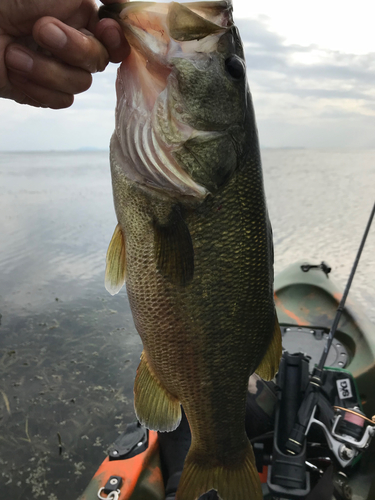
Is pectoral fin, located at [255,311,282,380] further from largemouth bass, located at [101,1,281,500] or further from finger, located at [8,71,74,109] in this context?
finger, located at [8,71,74,109]

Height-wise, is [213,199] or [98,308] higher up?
[213,199]

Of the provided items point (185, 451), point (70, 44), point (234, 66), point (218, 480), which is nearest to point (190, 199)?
point (234, 66)

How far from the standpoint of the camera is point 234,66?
1.46 metres

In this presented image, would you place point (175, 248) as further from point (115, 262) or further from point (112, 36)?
point (112, 36)

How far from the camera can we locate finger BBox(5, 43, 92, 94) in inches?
53.2

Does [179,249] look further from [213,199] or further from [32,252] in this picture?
[32,252]

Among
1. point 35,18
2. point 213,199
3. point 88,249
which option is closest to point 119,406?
point 213,199

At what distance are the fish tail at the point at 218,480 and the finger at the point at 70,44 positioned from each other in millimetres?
1745

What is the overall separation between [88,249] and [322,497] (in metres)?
7.37

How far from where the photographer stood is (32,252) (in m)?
8.34

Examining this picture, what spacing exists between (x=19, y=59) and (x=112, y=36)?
1.14 ft

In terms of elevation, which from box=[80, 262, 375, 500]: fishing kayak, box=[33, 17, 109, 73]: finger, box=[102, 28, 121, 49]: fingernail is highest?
box=[102, 28, 121, 49]: fingernail

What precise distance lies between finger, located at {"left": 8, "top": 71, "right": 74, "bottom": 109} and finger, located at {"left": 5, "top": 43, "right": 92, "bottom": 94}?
45mm

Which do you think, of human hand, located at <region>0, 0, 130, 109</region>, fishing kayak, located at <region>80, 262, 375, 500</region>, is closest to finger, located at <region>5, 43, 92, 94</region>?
human hand, located at <region>0, 0, 130, 109</region>
